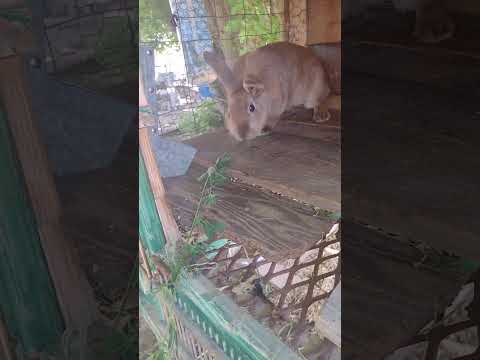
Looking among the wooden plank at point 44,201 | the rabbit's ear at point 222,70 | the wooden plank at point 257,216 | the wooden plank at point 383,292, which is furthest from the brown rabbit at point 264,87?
the wooden plank at point 44,201

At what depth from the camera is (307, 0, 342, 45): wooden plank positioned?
2.68 feet

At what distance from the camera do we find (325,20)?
824mm

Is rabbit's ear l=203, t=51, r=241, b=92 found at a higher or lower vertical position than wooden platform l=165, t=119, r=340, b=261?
higher

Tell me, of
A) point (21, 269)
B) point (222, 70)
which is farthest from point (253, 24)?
point (21, 269)

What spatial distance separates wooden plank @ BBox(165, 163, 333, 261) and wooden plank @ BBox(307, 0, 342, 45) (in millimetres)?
318

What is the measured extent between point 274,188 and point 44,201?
57 cm

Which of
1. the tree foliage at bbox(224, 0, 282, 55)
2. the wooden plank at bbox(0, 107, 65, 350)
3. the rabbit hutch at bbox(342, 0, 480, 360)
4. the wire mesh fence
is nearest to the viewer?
the rabbit hutch at bbox(342, 0, 480, 360)

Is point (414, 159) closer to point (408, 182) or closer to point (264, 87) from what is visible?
point (408, 182)

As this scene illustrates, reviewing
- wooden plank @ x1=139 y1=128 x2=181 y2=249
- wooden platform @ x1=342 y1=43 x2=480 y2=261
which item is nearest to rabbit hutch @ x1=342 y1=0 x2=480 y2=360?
wooden platform @ x1=342 y1=43 x2=480 y2=261

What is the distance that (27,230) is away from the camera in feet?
3.67

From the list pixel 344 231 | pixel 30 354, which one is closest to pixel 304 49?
pixel 344 231

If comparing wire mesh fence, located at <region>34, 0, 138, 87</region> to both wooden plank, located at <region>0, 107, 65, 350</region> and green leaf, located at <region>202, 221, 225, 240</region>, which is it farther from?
green leaf, located at <region>202, 221, 225, 240</region>

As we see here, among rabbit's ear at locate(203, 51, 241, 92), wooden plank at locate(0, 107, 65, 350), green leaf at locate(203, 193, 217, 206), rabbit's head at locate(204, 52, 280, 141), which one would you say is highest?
rabbit's ear at locate(203, 51, 241, 92)

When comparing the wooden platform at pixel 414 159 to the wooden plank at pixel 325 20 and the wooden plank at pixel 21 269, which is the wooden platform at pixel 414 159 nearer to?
the wooden plank at pixel 325 20
